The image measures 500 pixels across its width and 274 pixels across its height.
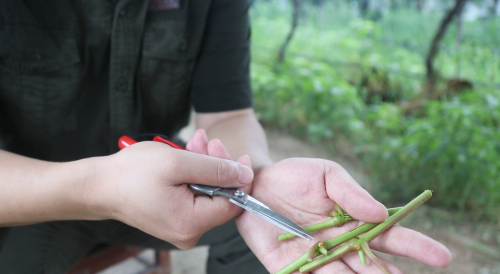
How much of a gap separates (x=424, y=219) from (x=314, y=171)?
1465 mm

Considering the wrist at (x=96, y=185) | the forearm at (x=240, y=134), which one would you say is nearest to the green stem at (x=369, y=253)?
the forearm at (x=240, y=134)

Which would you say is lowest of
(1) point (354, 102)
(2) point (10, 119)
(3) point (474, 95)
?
(1) point (354, 102)

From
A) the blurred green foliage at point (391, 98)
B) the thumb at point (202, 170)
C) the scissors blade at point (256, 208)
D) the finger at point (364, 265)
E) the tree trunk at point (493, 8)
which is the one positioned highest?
the tree trunk at point (493, 8)

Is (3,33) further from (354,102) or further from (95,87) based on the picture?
(354,102)

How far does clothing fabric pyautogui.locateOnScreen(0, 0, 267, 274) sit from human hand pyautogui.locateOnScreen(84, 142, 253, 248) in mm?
293

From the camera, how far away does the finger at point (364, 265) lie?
0.64 metres

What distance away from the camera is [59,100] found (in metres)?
0.99

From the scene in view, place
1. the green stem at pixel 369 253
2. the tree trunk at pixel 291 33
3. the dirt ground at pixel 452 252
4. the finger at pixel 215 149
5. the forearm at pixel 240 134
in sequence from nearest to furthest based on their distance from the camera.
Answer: the green stem at pixel 369 253 → the finger at pixel 215 149 → the forearm at pixel 240 134 → the dirt ground at pixel 452 252 → the tree trunk at pixel 291 33

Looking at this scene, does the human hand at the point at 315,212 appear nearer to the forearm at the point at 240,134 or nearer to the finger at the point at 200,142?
the finger at the point at 200,142

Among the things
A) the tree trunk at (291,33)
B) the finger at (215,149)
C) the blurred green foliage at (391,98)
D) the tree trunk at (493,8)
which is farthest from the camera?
the tree trunk at (291,33)

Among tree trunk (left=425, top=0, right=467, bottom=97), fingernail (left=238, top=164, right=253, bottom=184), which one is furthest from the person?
tree trunk (left=425, top=0, right=467, bottom=97)

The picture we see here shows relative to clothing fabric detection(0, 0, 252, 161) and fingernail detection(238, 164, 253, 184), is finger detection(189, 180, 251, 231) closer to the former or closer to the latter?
fingernail detection(238, 164, 253, 184)

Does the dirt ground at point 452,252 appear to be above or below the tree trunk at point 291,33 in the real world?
below

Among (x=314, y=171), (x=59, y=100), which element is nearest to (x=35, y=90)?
(x=59, y=100)
